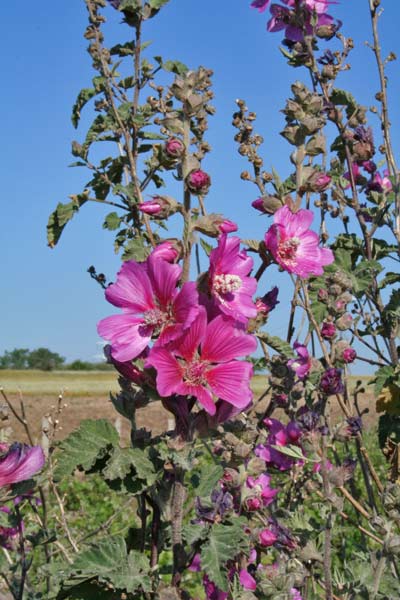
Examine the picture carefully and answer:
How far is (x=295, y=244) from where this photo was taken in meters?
1.65

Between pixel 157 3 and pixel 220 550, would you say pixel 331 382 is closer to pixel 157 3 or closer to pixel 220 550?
pixel 220 550

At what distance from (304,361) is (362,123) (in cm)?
151

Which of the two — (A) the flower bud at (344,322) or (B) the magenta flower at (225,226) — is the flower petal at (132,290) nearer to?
(B) the magenta flower at (225,226)

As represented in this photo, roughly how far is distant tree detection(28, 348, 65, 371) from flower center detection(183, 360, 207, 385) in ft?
179

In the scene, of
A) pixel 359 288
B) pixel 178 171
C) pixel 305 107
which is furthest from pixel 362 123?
pixel 178 171

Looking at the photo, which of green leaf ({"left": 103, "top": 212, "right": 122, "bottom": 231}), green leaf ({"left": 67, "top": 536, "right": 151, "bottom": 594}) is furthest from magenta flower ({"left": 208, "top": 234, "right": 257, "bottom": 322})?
green leaf ({"left": 103, "top": 212, "right": 122, "bottom": 231})

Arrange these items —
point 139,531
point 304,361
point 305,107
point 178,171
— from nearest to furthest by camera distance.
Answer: point 178,171, point 139,531, point 305,107, point 304,361

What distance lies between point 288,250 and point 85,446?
616 millimetres

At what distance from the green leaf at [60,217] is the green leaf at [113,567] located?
1859mm

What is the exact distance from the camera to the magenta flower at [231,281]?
1401mm

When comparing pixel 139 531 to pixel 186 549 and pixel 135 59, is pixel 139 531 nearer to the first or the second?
pixel 186 549

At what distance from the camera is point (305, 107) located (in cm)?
195

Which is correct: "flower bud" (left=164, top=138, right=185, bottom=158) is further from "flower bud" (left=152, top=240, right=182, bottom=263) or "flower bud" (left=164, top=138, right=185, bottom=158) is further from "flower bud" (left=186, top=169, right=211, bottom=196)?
"flower bud" (left=152, top=240, right=182, bottom=263)

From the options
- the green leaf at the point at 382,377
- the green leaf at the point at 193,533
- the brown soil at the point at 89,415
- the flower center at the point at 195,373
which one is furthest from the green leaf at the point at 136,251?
the brown soil at the point at 89,415
